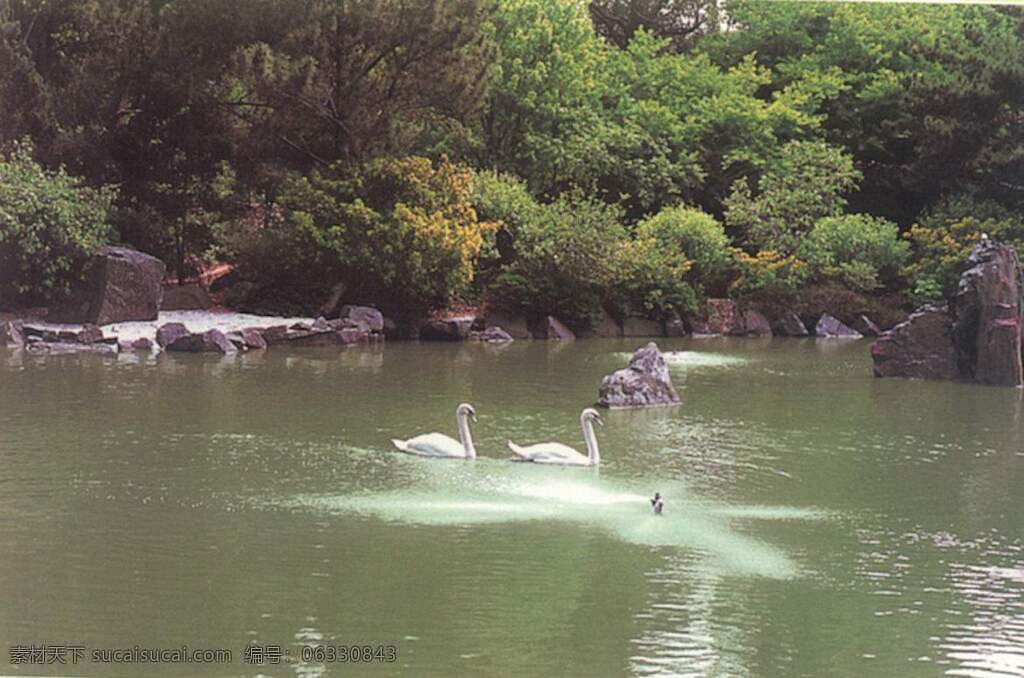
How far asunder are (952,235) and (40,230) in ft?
42.3

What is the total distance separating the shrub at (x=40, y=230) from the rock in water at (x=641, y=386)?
854 centimetres

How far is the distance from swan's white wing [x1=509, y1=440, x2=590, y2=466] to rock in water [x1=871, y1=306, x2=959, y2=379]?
22.8ft

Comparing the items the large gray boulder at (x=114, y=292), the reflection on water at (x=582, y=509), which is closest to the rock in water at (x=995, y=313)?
the reflection on water at (x=582, y=509)

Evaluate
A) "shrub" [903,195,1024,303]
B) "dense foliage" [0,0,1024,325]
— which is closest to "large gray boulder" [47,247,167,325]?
"dense foliage" [0,0,1024,325]

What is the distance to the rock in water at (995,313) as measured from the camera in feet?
48.2

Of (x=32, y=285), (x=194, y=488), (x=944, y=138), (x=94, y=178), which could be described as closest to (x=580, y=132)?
(x=944, y=138)

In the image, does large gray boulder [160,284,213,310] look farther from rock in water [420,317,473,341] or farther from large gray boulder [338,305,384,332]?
rock in water [420,317,473,341]

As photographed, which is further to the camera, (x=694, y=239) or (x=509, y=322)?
(x=694, y=239)

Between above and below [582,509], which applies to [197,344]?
above

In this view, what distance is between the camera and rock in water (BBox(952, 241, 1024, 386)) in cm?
1470

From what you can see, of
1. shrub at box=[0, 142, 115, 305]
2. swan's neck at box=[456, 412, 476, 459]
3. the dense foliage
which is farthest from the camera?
the dense foliage

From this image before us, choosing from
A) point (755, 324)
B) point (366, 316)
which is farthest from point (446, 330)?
point (755, 324)

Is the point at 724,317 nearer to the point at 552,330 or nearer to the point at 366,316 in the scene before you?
the point at 552,330

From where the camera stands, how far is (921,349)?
15.5 metres
